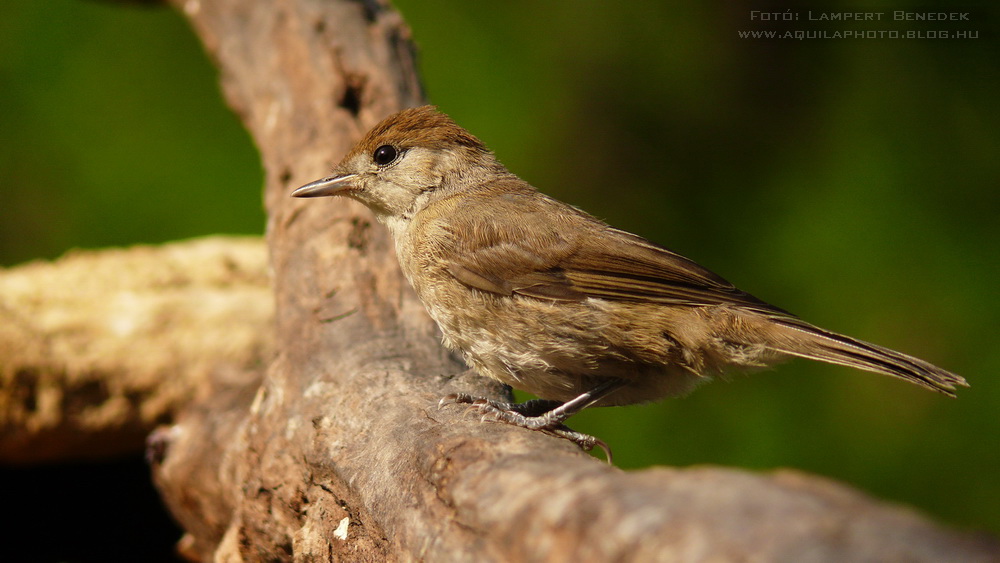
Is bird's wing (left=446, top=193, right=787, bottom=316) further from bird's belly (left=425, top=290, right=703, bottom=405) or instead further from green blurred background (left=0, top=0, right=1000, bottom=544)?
green blurred background (left=0, top=0, right=1000, bottom=544)

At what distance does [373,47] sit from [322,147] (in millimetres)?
653

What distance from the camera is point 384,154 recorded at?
11.8 feet

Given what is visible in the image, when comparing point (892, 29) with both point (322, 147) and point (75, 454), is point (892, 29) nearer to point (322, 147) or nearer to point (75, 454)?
point (322, 147)

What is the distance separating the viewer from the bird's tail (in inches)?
98.7

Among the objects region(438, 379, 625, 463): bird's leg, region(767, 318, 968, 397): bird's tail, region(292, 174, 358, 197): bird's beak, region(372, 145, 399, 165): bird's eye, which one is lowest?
region(438, 379, 625, 463): bird's leg

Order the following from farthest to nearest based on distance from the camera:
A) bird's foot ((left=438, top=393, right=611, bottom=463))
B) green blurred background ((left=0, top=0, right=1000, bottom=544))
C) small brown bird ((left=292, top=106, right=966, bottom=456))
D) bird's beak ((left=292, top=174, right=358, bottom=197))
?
green blurred background ((left=0, top=0, right=1000, bottom=544)), bird's beak ((left=292, top=174, right=358, bottom=197)), small brown bird ((left=292, top=106, right=966, bottom=456)), bird's foot ((left=438, top=393, right=611, bottom=463))

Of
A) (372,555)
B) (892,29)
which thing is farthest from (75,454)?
(892,29)

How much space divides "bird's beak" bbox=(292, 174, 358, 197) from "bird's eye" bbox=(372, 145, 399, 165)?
14 centimetres

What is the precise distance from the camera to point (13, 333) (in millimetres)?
4289

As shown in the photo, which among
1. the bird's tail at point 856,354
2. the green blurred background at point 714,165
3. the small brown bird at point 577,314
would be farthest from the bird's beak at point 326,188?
the green blurred background at point 714,165

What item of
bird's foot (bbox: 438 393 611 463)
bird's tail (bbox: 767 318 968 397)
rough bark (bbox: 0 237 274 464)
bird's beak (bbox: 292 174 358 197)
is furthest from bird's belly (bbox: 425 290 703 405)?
rough bark (bbox: 0 237 274 464)

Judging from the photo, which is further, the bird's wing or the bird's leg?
the bird's wing

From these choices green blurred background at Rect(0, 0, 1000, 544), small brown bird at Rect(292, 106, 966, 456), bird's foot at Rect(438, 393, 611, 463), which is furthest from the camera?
green blurred background at Rect(0, 0, 1000, 544)

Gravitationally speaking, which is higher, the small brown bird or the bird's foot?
the small brown bird
